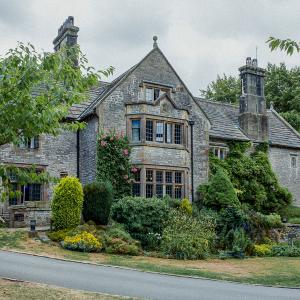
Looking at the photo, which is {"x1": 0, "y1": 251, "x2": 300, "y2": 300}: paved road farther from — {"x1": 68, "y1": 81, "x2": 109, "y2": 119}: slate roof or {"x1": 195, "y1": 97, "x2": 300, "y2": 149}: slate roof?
{"x1": 195, "y1": 97, "x2": 300, "y2": 149}: slate roof

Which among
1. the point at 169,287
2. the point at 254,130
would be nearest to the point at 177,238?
the point at 169,287

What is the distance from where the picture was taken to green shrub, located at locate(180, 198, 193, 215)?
86.8 feet

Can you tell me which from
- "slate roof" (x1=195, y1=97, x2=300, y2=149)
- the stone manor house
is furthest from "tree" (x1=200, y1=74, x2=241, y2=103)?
the stone manor house

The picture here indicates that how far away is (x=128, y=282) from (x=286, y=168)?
→ 24.8 metres

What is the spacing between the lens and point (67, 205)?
2117 cm

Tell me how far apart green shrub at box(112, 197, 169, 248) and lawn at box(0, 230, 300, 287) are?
3.28m

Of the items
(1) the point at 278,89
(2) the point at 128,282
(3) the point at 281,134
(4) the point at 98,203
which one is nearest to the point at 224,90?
(1) the point at 278,89

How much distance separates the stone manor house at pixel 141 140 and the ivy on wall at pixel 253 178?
2.61ft

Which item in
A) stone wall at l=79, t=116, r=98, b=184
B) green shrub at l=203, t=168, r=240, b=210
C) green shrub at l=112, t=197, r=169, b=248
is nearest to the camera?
green shrub at l=112, t=197, r=169, b=248

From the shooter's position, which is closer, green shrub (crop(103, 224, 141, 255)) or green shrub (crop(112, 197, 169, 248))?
green shrub (crop(103, 224, 141, 255))

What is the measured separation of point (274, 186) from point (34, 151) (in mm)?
15600

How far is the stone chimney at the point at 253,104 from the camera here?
34375 mm

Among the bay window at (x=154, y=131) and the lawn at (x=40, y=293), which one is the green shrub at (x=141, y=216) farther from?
the lawn at (x=40, y=293)

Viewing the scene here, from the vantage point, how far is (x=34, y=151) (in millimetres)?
26938
